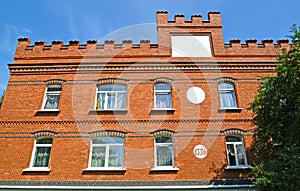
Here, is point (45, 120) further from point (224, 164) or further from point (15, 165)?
point (224, 164)

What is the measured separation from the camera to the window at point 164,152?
12.0 m

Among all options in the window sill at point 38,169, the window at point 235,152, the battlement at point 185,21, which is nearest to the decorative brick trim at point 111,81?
the battlement at point 185,21

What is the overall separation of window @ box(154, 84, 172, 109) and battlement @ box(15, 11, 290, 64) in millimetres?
1850

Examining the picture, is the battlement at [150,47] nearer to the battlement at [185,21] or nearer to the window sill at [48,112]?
the battlement at [185,21]

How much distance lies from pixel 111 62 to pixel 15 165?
7.03m

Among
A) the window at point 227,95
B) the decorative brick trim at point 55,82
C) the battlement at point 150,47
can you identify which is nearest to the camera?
the window at point 227,95

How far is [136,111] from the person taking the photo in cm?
1317

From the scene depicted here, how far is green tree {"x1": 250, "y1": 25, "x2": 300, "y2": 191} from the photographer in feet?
29.0

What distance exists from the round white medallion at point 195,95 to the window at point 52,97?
7015mm

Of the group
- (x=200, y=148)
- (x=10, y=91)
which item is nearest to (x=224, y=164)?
(x=200, y=148)

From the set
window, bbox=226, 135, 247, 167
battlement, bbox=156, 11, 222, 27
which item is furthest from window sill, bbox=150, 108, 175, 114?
battlement, bbox=156, 11, 222, 27

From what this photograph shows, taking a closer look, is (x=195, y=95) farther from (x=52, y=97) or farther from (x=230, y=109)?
(x=52, y=97)

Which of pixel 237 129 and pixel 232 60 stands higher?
pixel 232 60

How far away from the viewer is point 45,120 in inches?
507
